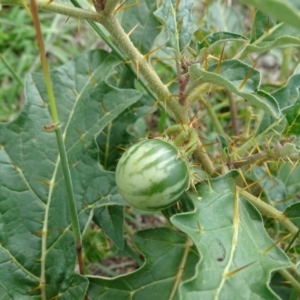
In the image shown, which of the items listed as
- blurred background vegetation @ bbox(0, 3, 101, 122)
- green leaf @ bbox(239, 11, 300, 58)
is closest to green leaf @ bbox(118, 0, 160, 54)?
green leaf @ bbox(239, 11, 300, 58)

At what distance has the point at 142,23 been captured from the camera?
1.72 m

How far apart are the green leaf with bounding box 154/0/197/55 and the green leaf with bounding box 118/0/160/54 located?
0.88 feet

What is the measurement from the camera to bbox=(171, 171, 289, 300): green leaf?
1.08 m

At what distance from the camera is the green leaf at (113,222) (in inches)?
57.0

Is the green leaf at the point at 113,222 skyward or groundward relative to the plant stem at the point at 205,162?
groundward

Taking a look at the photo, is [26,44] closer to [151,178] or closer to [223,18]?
[223,18]

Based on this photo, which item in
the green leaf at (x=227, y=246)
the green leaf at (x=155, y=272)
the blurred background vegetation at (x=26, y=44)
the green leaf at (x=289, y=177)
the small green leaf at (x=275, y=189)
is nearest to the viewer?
the green leaf at (x=227, y=246)

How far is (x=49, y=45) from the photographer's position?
111 inches

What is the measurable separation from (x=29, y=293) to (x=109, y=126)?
610mm

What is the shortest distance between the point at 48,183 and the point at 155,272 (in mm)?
420

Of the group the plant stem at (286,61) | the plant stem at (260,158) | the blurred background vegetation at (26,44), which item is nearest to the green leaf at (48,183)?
the plant stem at (260,158)

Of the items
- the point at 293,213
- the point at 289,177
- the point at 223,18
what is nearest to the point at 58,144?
the point at 293,213

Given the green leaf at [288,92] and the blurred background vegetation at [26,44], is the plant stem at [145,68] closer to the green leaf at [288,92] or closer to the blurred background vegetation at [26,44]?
the green leaf at [288,92]

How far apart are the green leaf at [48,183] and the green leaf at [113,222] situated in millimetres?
81
